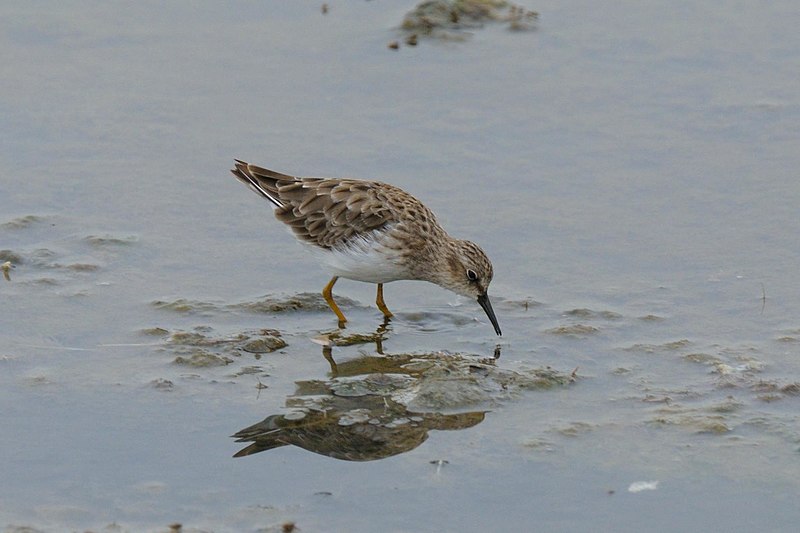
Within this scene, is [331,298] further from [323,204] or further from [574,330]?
[574,330]

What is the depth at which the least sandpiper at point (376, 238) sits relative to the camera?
935 cm

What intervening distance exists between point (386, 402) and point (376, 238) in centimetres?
193

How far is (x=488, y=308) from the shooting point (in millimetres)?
9148

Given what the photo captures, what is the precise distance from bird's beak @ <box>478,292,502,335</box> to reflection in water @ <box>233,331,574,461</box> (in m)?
0.42

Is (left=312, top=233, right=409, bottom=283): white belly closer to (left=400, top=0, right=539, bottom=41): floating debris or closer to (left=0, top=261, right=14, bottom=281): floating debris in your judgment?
(left=0, top=261, right=14, bottom=281): floating debris

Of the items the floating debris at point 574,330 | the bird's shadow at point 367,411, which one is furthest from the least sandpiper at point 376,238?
the bird's shadow at point 367,411

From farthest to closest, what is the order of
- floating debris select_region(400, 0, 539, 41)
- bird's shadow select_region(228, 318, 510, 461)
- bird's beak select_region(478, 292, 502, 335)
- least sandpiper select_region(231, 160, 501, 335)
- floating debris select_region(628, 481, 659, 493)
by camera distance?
floating debris select_region(400, 0, 539, 41), least sandpiper select_region(231, 160, 501, 335), bird's beak select_region(478, 292, 502, 335), bird's shadow select_region(228, 318, 510, 461), floating debris select_region(628, 481, 659, 493)

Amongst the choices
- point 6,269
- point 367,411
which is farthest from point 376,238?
point 6,269

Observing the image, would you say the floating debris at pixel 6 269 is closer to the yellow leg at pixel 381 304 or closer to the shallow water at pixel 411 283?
the shallow water at pixel 411 283

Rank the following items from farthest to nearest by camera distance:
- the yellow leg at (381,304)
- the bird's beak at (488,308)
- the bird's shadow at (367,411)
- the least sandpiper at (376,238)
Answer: the yellow leg at (381,304)
the least sandpiper at (376,238)
the bird's beak at (488,308)
the bird's shadow at (367,411)

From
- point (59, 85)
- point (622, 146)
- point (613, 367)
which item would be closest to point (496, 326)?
point (613, 367)

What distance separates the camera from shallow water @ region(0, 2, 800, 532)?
6.90 metres

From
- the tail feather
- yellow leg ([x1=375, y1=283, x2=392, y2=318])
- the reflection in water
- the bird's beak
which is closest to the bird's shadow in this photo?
the reflection in water

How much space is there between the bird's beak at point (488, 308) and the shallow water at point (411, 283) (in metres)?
0.12
